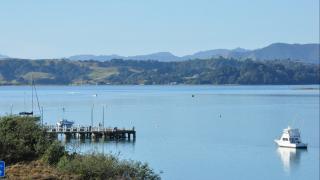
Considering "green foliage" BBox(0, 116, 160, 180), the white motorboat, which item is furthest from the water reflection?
"green foliage" BBox(0, 116, 160, 180)

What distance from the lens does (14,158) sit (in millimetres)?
29312

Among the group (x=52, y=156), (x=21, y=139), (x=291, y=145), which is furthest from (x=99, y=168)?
(x=291, y=145)

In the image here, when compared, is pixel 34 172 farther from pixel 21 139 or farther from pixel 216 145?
pixel 216 145

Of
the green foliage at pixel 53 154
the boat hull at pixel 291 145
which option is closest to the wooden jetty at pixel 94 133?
the boat hull at pixel 291 145

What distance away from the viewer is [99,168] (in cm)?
2650

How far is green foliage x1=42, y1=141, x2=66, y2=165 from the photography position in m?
28.5

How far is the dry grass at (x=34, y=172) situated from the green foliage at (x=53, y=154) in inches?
16.6

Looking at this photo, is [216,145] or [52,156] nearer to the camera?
[52,156]

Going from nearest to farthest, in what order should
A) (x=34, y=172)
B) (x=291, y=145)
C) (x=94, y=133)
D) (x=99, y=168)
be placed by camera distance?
1. (x=34, y=172)
2. (x=99, y=168)
3. (x=291, y=145)
4. (x=94, y=133)

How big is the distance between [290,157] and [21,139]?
41337 millimetres

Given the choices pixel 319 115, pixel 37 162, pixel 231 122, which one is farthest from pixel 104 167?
pixel 319 115

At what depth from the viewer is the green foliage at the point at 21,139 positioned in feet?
96.1

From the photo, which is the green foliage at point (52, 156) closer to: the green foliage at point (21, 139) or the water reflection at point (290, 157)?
the green foliage at point (21, 139)

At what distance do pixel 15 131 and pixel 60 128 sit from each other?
48.1 meters
